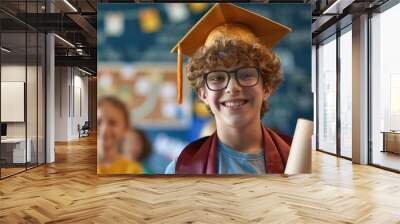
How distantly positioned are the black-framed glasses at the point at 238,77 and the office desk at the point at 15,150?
4.12 meters

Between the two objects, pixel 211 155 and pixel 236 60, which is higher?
pixel 236 60

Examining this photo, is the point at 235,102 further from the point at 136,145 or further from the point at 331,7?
the point at 331,7

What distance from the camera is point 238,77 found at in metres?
5.50

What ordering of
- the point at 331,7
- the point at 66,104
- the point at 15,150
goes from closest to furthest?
1. the point at 331,7
2. the point at 15,150
3. the point at 66,104

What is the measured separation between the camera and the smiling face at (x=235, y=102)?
552cm

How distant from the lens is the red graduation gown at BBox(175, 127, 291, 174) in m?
5.73

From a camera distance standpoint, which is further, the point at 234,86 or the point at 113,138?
the point at 113,138

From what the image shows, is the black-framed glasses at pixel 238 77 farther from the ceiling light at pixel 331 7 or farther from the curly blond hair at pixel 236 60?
the ceiling light at pixel 331 7

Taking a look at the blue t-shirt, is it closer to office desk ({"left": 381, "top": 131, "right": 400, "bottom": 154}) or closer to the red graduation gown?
the red graduation gown

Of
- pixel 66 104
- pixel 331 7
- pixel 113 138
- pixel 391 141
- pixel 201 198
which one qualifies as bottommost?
pixel 201 198

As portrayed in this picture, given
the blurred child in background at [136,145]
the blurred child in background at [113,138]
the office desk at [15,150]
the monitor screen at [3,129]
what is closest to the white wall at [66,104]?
the office desk at [15,150]

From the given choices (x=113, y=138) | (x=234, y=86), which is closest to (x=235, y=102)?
(x=234, y=86)

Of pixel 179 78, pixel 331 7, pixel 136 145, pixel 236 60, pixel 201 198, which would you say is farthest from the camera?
pixel 331 7

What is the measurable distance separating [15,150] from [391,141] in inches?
288
